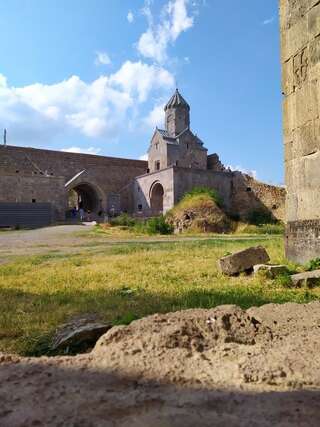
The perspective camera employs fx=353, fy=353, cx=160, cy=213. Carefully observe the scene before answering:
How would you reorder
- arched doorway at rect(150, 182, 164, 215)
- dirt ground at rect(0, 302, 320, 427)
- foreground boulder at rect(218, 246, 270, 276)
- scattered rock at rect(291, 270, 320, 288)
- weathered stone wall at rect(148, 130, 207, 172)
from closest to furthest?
dirt ground at rect(0, 302, 320, 427), scattered rock at rect(291, 270, 320, 288), foreground boulder at rect(218, 246, 270, 276), arched doorway at rect(150, 182, 164, 215), weathered stone wall at rect(148, 130, 207, 172)

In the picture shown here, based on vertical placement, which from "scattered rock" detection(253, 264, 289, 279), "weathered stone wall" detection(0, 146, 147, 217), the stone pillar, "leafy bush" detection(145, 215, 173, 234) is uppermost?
"weathered stone wall" detection(0, 146, 147, 217)

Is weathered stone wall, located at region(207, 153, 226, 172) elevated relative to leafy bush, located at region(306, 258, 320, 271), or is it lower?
elevated

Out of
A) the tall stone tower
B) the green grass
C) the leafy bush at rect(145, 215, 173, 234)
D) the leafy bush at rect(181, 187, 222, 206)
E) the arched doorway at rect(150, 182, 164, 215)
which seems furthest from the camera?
the tall stone tower

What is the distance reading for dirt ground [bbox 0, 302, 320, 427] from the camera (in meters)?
1.40

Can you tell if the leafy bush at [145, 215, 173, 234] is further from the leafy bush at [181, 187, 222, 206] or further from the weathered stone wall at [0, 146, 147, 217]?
the weathered stone wall at [0, 146, 147, 217]

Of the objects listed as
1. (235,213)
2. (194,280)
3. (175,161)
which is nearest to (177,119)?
(175,161)

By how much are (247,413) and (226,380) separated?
1.06ft

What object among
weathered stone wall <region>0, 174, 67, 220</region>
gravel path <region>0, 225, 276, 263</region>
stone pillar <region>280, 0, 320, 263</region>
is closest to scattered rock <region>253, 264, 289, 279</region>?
stone pillar <region>280, 0, 320, 263</region>

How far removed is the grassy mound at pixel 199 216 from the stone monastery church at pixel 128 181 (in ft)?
8.78

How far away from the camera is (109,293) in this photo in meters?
4.31

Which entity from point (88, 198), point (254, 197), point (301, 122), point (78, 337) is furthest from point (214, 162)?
point (78, 337)

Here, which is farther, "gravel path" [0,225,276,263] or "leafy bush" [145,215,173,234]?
"leafy bush" [145,215,173,234]

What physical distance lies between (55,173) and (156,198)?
11389mm

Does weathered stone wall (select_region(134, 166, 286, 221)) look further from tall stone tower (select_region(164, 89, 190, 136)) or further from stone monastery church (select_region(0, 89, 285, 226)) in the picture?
tall stone tower (select_region(164, 89, 190, 136))
